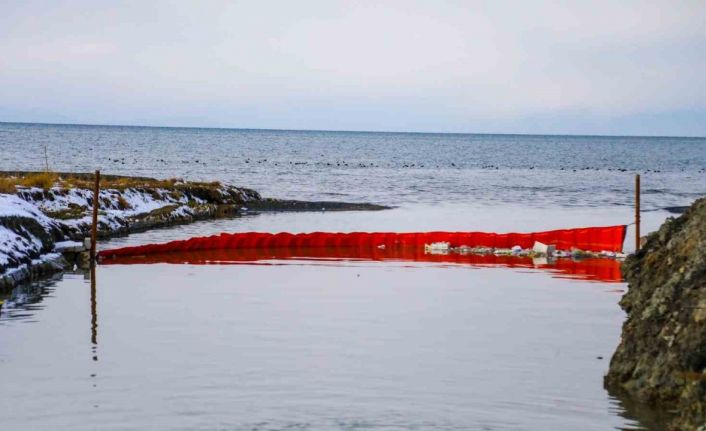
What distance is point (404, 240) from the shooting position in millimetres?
30047

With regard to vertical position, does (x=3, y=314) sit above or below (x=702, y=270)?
below

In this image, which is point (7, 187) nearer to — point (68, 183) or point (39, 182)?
point (39, 182)

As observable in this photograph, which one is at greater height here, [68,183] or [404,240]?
[68,183]

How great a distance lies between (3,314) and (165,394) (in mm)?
6491

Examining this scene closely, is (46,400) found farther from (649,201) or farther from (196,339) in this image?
(649,201)

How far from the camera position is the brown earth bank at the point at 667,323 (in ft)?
34.1

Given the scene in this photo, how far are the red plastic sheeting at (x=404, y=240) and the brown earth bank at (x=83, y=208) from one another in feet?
12.2

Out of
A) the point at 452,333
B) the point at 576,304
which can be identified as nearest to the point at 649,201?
the point at 576,304

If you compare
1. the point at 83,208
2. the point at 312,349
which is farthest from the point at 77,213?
the point at 312,349

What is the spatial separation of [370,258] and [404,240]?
10.5 feet

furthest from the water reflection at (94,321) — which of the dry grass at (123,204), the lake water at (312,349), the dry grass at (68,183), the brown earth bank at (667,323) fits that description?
the dry grass at (123,204)

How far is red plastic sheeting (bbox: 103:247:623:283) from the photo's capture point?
25.1 m

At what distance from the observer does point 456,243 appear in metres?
29.6

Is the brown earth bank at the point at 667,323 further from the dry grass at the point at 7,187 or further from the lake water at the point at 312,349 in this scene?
the dry grass at the point at 7,187
